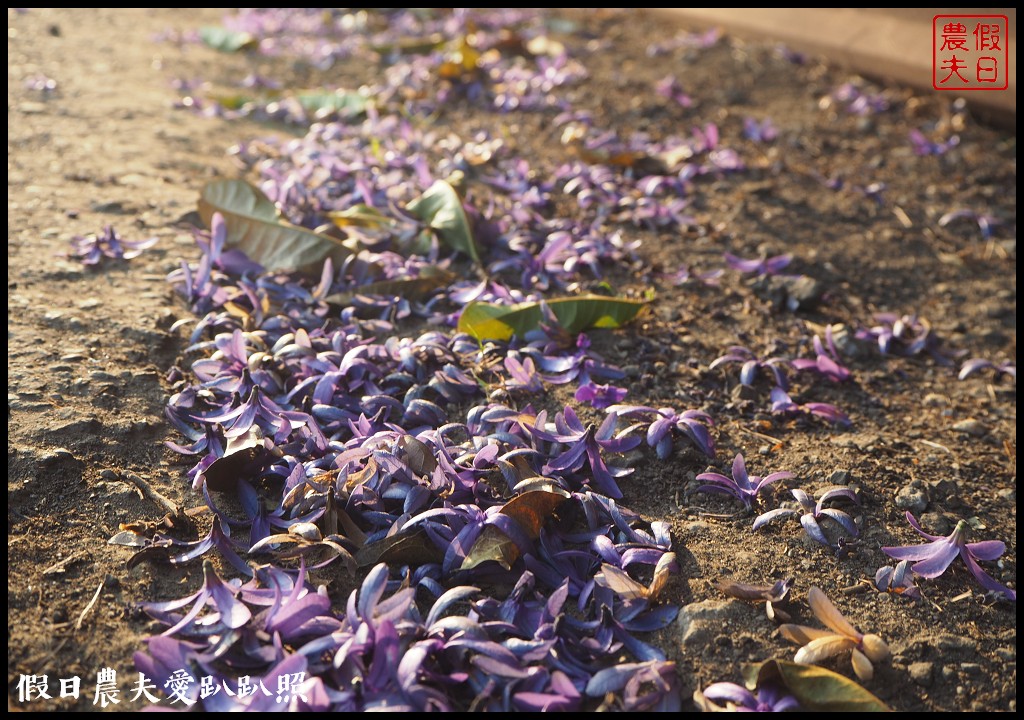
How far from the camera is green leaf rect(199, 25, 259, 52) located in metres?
6.25

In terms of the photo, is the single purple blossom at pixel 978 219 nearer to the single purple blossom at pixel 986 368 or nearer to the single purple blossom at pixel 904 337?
the single purple blossom at pixel 904 337

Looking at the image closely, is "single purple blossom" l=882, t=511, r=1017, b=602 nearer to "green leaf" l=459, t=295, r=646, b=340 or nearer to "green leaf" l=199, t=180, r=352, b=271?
"green leaf" l=459, t=295, r=646, b=340

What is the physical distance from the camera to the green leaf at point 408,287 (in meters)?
2.93

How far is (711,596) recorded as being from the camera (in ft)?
6.42

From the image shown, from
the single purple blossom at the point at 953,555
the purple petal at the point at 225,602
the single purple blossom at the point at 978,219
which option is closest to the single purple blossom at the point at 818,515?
the single purple blossom at the point at 953,555

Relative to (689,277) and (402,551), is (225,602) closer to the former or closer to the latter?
(402,551)

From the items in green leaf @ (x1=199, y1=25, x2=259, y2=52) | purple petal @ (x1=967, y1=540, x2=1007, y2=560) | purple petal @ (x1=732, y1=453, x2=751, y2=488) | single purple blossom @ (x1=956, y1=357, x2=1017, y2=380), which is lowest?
single purple blossom @ (x1=956, y1=357, x2=1017, y2=380)

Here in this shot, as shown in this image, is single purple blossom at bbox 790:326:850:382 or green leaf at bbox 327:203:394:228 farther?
A: green leaf at bbox 327:203:394:228

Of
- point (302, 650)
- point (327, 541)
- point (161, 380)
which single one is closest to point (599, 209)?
point (161, 380)

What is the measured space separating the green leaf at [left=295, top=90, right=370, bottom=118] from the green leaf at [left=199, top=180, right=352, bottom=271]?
170cm

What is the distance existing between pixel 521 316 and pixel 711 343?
67cm

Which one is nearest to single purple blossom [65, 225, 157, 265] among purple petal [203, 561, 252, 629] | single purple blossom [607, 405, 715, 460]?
purple petal [203, 561, 252, 629]

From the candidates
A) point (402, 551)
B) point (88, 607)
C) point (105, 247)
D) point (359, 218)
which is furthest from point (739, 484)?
point (105, 247)

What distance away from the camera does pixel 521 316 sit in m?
2.79
